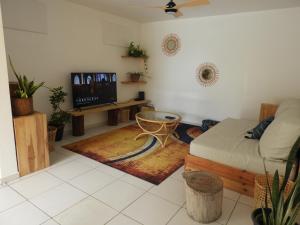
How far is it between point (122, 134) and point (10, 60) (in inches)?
87.6

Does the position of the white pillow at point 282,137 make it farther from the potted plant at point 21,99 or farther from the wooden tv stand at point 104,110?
the wooden tv stand at point 104,110

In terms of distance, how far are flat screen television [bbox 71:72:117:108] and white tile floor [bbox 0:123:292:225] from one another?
5.39 feet

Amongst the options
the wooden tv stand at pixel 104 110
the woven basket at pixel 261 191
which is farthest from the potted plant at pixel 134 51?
the woven basket at pixel 261 191

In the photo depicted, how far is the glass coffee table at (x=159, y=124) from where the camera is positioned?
360 centimetres

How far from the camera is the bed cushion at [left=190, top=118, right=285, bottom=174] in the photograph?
84.7 inches

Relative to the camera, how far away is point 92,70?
4426 millimetres

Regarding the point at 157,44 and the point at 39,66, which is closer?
the point at 39,66

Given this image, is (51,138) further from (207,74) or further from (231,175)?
(207,74)

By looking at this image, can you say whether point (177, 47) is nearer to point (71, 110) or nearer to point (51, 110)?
point (71, 110)

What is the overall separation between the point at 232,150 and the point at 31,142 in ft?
7.84

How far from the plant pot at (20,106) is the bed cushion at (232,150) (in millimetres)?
2073

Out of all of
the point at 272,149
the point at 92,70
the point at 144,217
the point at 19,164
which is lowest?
the point at 144,217

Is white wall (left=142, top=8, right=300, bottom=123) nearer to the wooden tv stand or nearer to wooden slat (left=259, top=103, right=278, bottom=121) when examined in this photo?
wooden slat (left=259, top=103, right=278, bottom=121)

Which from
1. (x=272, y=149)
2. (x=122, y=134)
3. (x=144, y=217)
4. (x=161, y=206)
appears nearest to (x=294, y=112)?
(x=272, y=149)
